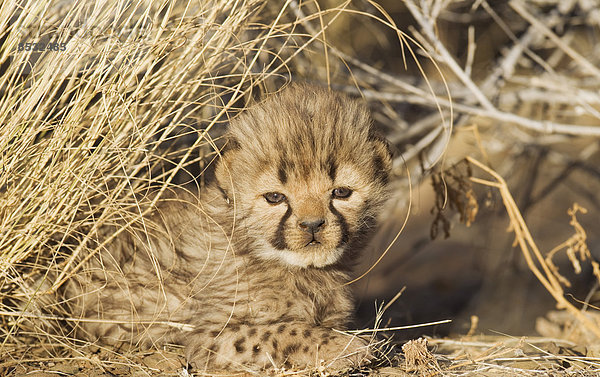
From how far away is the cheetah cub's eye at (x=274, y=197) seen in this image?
2865mm

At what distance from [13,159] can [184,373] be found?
128cm

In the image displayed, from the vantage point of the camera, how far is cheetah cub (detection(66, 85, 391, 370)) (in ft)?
9.23

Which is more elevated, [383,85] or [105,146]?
[105,146]

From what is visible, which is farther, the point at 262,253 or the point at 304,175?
the point at 262,253

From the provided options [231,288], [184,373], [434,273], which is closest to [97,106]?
[231,288]

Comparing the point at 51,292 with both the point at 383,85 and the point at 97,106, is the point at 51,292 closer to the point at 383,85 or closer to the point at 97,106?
the point at 97,106

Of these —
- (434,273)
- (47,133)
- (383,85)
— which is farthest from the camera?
(434,273)

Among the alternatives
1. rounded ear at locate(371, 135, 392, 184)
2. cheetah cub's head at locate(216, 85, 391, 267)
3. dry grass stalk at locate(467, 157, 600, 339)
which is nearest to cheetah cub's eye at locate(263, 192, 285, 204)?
cheetah cub's head at locate(216, 85, 391, 267)

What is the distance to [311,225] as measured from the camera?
8.89ft

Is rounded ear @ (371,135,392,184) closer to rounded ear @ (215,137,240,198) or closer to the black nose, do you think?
the black nose

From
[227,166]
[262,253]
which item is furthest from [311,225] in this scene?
[227,166]

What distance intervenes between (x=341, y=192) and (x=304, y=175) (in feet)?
0.66

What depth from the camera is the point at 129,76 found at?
Answer: 10.7 feet

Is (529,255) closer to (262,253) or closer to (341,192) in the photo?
(341,192)
